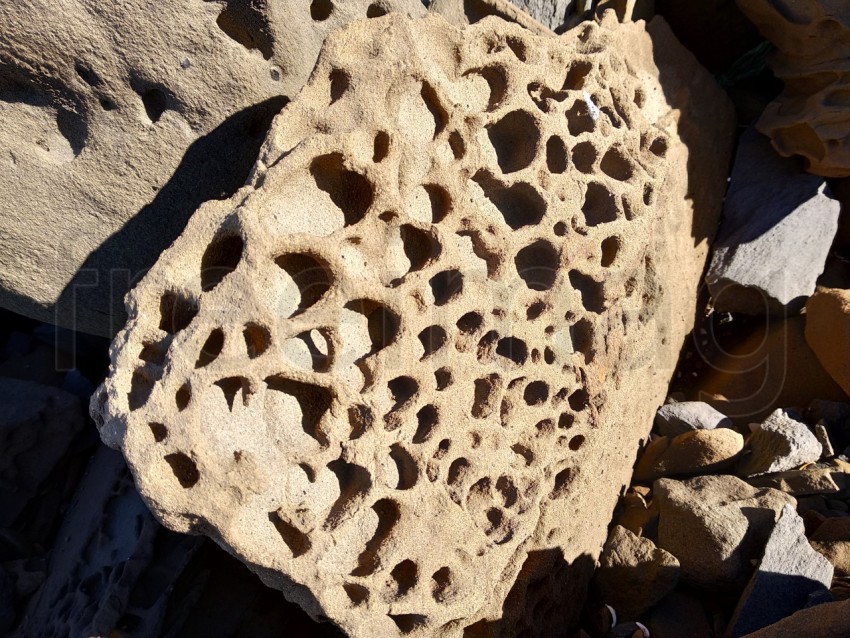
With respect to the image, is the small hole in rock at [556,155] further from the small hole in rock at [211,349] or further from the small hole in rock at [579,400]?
the small hole in rock at [211,349]

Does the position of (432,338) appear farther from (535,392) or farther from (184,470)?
(184,470)

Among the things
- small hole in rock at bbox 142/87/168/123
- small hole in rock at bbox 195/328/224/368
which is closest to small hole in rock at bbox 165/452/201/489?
small hole in rock at bbox 195/328/224/368

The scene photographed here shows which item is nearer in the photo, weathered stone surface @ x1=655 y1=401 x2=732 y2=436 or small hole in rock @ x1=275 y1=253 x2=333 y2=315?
small hole in rock @ x1=275 y1=253 x2=333 y2=315

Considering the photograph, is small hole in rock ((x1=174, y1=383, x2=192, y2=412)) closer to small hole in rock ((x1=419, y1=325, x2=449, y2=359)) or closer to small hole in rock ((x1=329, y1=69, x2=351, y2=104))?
small hole in rock ((x1=419, y1=325, x2=449, y2=359))

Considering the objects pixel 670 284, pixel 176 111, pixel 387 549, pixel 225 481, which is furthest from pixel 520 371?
pixel 176 111

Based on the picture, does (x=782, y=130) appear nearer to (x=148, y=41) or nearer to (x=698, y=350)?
(x=698, y=350)
